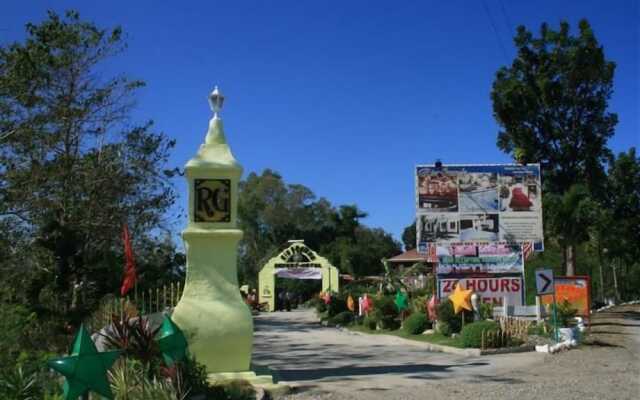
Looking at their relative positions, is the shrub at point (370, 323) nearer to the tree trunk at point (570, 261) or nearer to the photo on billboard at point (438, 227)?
the photo on billboard at point (438, 227)

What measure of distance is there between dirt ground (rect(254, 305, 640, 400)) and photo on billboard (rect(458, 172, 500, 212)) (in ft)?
19.9

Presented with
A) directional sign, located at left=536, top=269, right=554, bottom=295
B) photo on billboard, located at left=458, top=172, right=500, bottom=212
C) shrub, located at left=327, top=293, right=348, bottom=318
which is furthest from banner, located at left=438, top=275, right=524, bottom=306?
shrub, located at left=327, top=293, right=348, bottom=318

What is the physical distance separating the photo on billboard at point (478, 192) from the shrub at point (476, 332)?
27.7 feet

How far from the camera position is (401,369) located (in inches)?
505

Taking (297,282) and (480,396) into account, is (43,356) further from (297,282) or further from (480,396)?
(297,282)

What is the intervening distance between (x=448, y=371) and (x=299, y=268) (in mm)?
29833

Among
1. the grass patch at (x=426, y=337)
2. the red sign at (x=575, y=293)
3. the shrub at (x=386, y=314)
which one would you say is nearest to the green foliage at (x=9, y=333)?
the grass patch at (x=426, y=337)

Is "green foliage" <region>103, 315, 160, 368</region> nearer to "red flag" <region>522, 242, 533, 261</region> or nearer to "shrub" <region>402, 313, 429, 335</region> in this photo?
"shrub" <region>402, 313, 429, 335</region>

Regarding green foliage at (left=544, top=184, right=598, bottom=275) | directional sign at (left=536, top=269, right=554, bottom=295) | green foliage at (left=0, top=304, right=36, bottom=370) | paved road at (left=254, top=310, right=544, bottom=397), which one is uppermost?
green foliage at (left=544, top=184, right=598, bottom=275)

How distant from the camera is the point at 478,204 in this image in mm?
23906

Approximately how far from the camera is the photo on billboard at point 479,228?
23656mm

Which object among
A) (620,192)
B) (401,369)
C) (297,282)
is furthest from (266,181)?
(401,369)

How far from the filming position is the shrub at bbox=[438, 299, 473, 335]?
61.6 ft

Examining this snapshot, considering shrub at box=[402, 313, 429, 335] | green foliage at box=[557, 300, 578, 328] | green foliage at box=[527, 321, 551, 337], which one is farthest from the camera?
shrub at box=[402, 313, 429, 335]
